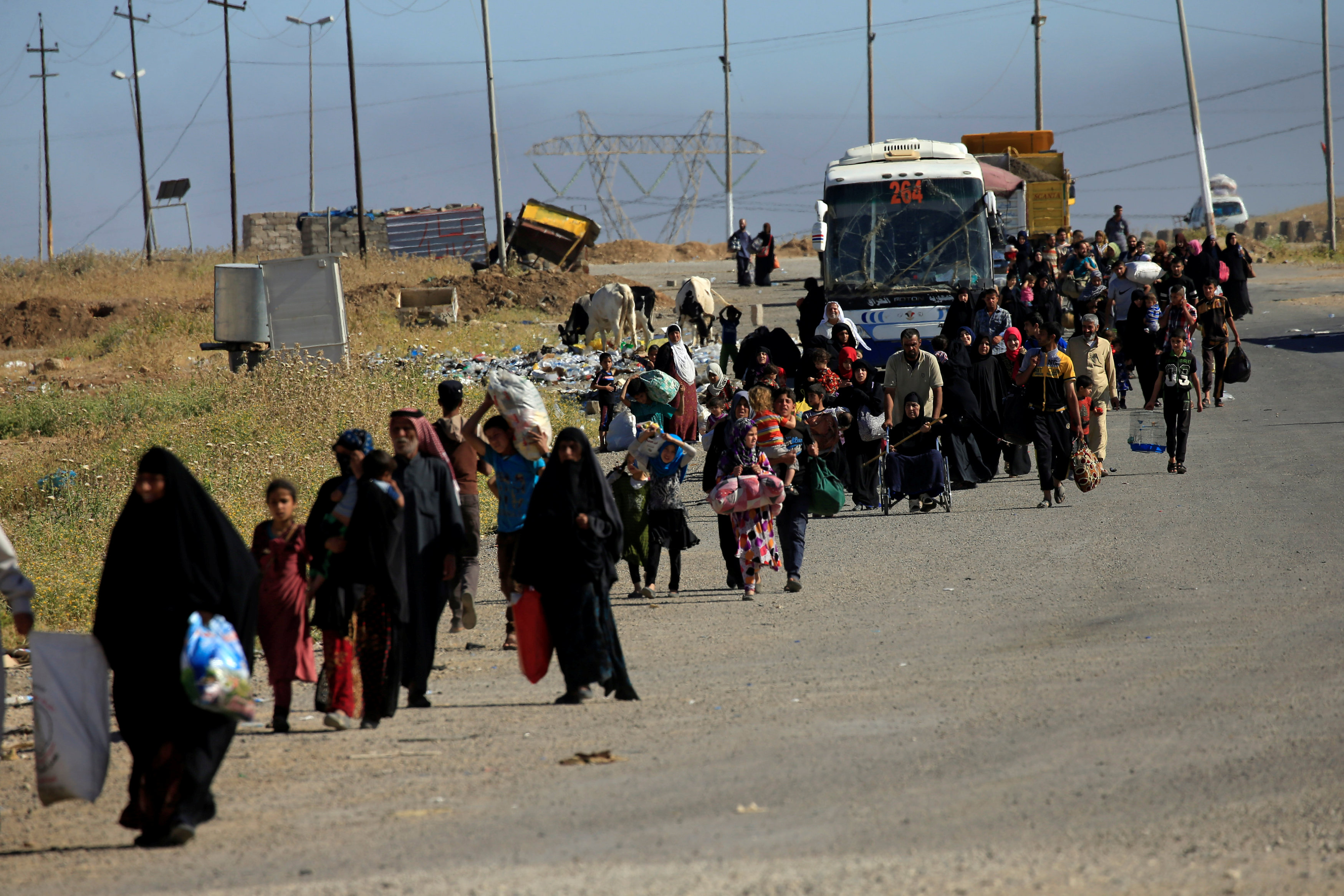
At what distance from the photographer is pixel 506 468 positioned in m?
7.74

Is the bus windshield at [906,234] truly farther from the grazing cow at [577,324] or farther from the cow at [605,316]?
the grazing cow at [577,324]

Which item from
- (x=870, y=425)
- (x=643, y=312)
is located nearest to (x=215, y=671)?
(x=870, y=425)

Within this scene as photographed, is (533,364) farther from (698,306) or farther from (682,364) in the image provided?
(682,364)

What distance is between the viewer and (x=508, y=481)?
25.4 feet

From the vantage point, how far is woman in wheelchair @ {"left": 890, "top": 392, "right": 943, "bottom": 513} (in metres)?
12.0

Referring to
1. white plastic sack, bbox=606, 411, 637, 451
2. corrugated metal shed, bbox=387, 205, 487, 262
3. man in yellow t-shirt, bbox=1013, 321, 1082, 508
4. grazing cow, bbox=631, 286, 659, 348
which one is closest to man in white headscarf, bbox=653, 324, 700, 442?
white plastic sack, bbox=606, 411, 637, 451

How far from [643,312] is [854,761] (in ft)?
78.4

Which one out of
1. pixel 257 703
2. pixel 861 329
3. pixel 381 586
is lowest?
pixel 257 703

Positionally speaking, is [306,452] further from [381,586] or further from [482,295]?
[482,295]

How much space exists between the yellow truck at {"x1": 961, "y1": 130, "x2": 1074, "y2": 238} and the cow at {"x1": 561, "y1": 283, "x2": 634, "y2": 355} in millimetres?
10412

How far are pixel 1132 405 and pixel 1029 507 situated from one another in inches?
272

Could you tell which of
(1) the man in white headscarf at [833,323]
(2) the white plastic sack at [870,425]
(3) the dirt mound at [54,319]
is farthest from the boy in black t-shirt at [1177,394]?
(3) the dirt mound at [54,319]

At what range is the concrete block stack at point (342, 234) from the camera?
153ft

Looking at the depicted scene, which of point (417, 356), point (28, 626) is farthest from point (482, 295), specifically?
point (28, 626)
